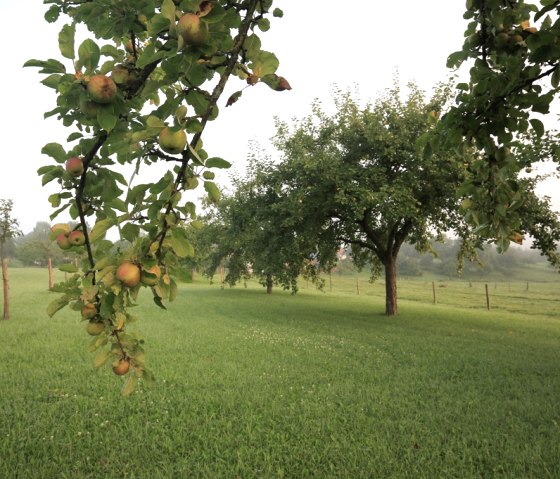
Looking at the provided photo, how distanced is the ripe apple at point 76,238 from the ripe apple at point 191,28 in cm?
70

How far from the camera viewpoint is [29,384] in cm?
586

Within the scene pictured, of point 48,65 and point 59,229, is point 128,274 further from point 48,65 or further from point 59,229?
point 48,65

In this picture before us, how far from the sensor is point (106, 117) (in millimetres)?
1013

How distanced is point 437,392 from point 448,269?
301 ft

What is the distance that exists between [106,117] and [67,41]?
0.89 feet

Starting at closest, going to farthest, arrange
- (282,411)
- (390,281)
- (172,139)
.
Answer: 1. (172,139)
2. (282,411)
3. (390,281)

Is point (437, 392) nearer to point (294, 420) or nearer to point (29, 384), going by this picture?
point (294, 420)

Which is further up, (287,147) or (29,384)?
(287,147)

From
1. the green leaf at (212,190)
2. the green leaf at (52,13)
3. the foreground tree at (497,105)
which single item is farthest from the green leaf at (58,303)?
the foreground tree at (497,105)

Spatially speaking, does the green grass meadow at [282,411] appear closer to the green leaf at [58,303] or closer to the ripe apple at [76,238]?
the green leaf at [58,303]

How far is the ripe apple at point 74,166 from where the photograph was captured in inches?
45.0

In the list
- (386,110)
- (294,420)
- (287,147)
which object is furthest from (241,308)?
(294,420)

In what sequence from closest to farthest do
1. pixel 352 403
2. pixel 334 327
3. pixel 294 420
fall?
pixel 294 420 < pixel 352 403 < pixel 334 327

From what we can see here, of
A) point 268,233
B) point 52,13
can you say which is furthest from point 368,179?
point 52,13
